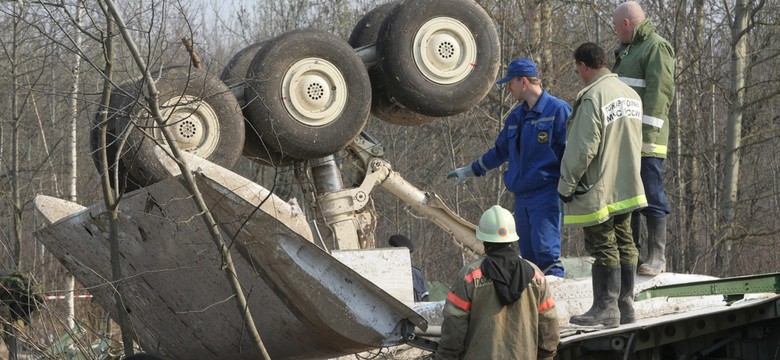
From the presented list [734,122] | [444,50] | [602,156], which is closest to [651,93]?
[602,156]

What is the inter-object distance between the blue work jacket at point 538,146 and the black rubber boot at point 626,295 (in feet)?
Result: 3.32

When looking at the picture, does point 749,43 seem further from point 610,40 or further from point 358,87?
point 358,87

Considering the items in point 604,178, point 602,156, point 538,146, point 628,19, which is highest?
point 628,19

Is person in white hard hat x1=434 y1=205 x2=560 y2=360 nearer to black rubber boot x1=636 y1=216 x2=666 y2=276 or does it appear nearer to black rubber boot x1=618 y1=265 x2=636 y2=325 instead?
black rubber boot x1=618 y1=265 x2=636 y2=325

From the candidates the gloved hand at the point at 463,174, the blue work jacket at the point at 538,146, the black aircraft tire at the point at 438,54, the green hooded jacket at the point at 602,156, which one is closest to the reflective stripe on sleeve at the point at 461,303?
the green hooded jacket at the point at 602,156

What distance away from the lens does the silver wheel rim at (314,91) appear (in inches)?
267

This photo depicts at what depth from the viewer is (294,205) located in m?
5.57

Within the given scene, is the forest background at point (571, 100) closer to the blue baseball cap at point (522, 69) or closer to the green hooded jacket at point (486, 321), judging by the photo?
the blue baseball cap at point (522, 69)

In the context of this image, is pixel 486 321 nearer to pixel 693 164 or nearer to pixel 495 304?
pixel 495 304

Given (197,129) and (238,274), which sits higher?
(197,129)

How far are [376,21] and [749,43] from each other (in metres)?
11.1

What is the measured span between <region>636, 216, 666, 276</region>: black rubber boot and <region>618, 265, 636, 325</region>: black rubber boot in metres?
0.83

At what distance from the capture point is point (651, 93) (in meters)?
6.76

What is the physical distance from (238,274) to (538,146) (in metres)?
2.25
